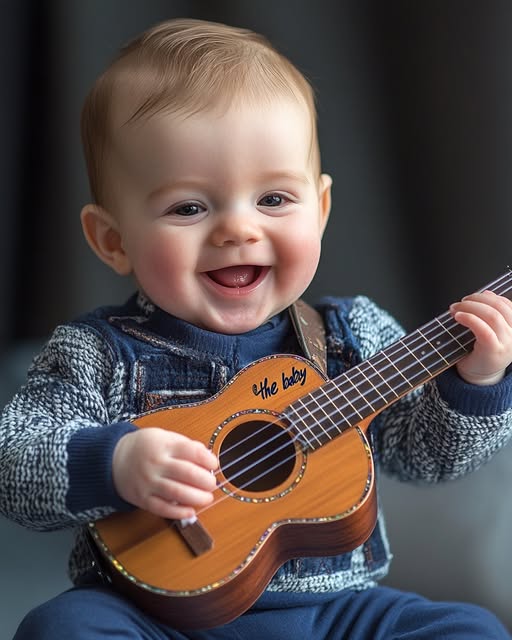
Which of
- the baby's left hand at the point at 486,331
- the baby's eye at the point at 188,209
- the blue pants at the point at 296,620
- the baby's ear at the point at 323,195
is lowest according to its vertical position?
the blue pants at the point at 296,620

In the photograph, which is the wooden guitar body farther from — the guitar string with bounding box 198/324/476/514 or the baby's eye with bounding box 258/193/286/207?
the baby's eye with bounding box 258/193/286/207

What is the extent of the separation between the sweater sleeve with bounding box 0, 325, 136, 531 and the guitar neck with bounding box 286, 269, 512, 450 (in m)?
0.20

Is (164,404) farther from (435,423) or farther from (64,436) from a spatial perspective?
(435,423)

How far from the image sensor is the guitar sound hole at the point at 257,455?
101 cm

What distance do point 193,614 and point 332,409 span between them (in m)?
0.27

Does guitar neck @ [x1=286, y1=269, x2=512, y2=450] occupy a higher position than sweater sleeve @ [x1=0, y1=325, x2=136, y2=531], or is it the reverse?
guitar neck @ [x1=286, y1=269, x2=512, y2=450]

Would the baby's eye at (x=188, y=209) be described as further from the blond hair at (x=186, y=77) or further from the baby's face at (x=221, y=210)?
the blond hair at (x=186, y=77)

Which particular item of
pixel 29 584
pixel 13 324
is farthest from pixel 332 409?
pixel 13 324

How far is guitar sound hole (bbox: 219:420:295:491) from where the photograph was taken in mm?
1012

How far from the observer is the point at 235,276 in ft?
3.67

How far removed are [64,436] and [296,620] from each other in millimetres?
351

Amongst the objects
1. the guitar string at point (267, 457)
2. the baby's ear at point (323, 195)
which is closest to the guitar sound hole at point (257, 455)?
the guitar string at point (267, 457)

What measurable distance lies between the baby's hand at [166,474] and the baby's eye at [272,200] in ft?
1.05

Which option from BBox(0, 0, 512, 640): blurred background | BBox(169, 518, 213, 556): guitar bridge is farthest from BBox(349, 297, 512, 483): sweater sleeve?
BBox(0, 0, 512, 640): blurred background
